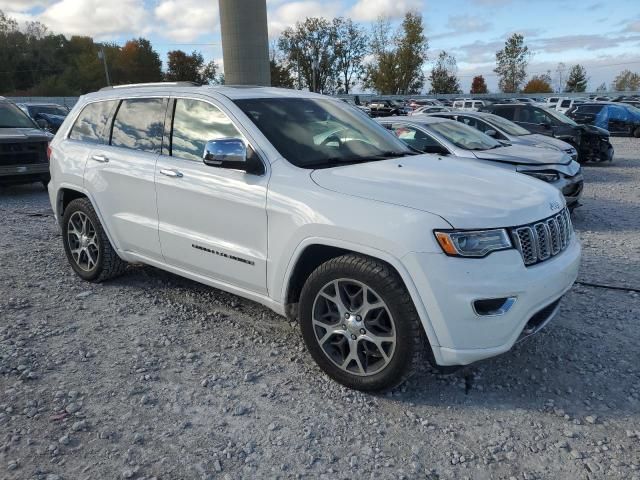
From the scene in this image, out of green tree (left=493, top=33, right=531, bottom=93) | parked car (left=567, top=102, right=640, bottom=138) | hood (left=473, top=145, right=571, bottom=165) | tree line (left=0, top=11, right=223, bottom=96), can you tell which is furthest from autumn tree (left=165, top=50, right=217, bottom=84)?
hood (left=473, top=145, right=571, bottom=165)

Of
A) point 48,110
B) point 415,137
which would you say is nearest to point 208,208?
point 415,137

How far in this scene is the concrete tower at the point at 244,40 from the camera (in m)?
20.0

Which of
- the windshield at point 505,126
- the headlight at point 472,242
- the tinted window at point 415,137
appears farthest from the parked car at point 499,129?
the headlight at point 472,242

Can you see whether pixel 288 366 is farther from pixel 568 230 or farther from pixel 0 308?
pixel 0 308

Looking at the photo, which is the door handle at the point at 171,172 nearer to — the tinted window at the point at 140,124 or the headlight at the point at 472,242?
the tinted window at the point at 140,124

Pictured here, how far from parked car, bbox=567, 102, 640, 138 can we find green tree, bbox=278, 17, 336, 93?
56459mm

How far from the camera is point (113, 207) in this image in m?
4.63

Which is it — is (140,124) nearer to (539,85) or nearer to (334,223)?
(334,223)

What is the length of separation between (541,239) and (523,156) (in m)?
5.43

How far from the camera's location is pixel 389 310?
297cm

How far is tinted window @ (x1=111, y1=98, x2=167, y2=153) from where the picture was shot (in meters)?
4.30

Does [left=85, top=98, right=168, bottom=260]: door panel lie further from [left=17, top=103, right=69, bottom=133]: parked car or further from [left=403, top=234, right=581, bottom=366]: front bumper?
[left=17, top=103, right=69, bottom=133]: parked car

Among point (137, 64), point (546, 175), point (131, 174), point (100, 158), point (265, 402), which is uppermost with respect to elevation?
point (137, 64)

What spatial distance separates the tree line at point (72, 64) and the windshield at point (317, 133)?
72.4 metres
